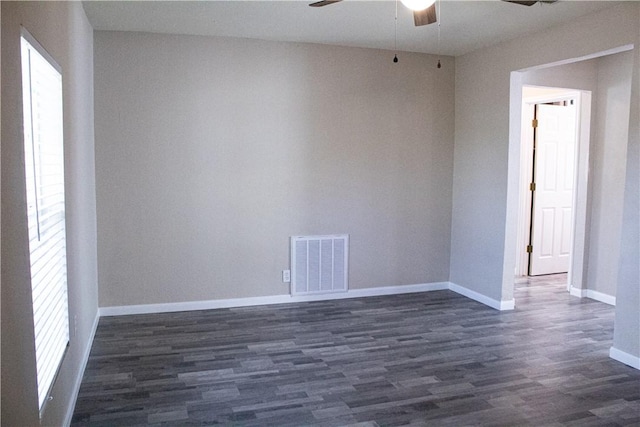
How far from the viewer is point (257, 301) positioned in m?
5.11

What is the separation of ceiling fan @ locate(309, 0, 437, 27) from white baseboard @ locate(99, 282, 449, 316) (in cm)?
289

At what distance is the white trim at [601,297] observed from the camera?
17.3 feet

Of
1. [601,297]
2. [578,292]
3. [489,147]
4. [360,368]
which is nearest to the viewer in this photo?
[360,368]

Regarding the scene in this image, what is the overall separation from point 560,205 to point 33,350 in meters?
6.07

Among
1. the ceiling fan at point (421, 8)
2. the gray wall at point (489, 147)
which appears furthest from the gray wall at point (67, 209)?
the gray wall at point (489, 147)

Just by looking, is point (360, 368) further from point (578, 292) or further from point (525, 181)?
point (525, 181)

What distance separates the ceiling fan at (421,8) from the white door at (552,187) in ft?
12.0

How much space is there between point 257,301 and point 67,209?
2.46 m

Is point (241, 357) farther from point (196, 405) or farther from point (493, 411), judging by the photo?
point (493, 411)

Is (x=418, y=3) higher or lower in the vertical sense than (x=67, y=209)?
higher

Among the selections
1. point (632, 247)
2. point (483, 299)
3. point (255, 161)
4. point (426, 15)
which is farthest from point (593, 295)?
point (426, 15)

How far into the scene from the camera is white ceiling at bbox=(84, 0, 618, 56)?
3.77 meters

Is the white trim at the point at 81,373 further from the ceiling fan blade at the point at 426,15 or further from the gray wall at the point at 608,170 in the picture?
the gray wall at the point at 608,170

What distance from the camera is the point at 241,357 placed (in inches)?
149
